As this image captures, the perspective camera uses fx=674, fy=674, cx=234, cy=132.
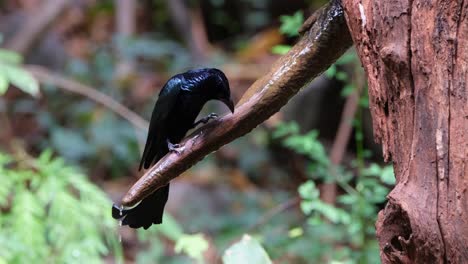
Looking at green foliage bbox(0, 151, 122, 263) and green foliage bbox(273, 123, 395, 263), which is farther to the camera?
green foliage bbox(0, 151, 122, 263)

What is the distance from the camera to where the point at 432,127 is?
4.04 feet

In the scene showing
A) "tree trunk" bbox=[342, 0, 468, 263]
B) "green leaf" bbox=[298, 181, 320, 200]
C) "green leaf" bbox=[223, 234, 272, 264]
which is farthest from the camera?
"green leaf" bbox=[298, 181, 320, 200]

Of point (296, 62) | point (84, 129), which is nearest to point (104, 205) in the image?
point (296, 62)

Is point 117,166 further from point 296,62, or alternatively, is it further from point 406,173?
point 406,173

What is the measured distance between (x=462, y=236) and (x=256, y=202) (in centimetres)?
316

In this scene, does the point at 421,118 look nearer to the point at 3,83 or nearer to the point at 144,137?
the point at 3,83

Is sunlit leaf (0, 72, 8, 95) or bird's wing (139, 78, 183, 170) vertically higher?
sunlit leaf (0, 72, 8, 95)

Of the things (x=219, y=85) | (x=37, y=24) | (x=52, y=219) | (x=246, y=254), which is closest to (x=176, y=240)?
(x=52, y=219)

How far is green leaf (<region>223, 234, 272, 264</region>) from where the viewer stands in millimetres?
2008

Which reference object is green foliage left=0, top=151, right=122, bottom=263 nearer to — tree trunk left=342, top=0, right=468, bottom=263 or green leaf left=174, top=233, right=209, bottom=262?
green leaf left=174, top=233, right=209, bottom=262

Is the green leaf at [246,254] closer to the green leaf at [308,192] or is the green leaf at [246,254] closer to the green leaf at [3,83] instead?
the green leaf at [308,192]

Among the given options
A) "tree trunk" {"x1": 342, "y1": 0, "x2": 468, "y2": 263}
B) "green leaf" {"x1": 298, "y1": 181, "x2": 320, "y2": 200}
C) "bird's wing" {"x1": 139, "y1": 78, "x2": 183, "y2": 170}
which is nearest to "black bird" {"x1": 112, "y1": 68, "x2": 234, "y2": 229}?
"bird's wing" {"x1": 139, "y1": 78, "x2": 183, "y2": 170}

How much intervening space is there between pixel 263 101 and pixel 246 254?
2.14 ft

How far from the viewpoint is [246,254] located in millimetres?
2023
